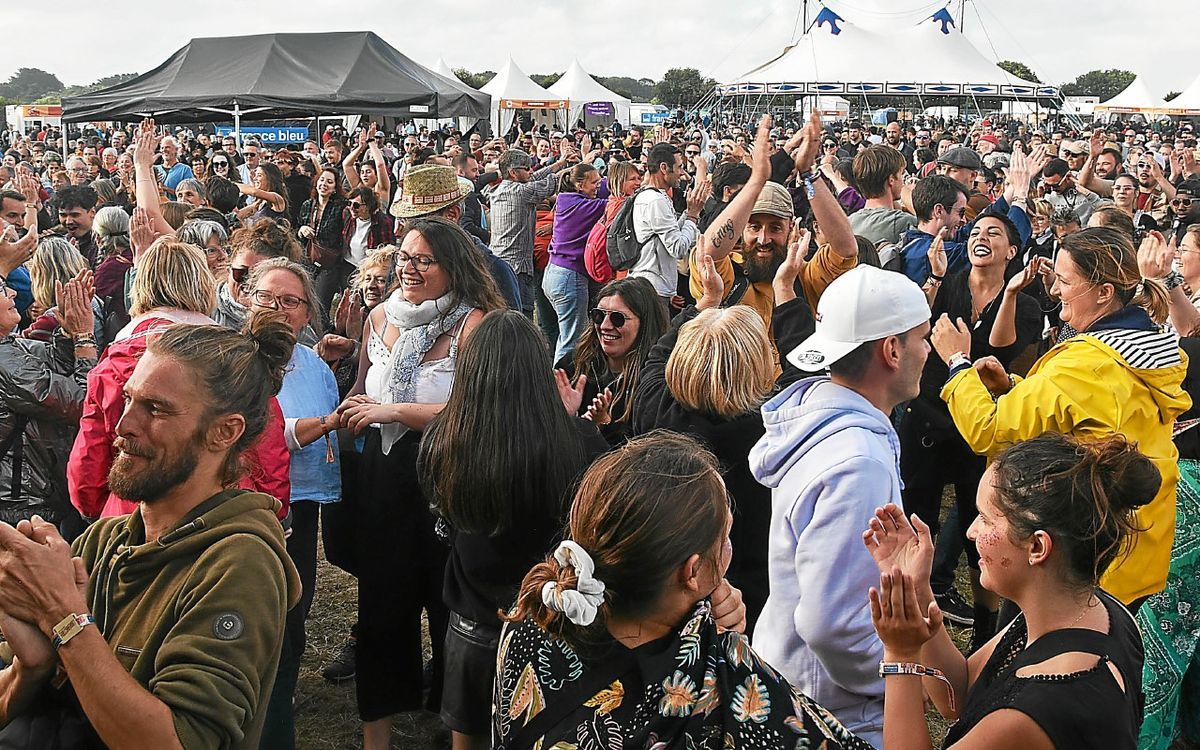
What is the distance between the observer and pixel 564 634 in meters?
1.83

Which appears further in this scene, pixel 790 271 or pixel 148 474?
pixel 790 271

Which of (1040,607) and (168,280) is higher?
(168,280)

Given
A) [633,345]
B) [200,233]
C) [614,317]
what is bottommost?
[633,345]

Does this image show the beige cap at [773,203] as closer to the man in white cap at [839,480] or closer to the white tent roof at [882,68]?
the man in white cap at [839,480]

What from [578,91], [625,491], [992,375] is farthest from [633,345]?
[578,91]

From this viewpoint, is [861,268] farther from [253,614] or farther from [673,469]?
[253,614]

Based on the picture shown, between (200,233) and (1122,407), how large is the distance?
451 centimetres

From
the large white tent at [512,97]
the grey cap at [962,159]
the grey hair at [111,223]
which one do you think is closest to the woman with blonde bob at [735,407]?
the grey hair at [111,223]

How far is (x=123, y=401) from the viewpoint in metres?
2.73

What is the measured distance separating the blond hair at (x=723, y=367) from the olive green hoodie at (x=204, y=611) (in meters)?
1.55

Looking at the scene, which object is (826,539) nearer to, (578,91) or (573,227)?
(573,227)

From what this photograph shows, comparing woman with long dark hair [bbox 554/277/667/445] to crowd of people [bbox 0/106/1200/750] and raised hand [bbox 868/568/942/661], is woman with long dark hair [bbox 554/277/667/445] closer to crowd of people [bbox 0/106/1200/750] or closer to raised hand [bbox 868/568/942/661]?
crowd of people [bbox 0/106/1200/750]

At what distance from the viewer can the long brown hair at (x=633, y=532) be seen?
183cm

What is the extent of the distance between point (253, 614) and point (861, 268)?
5.55 feet
